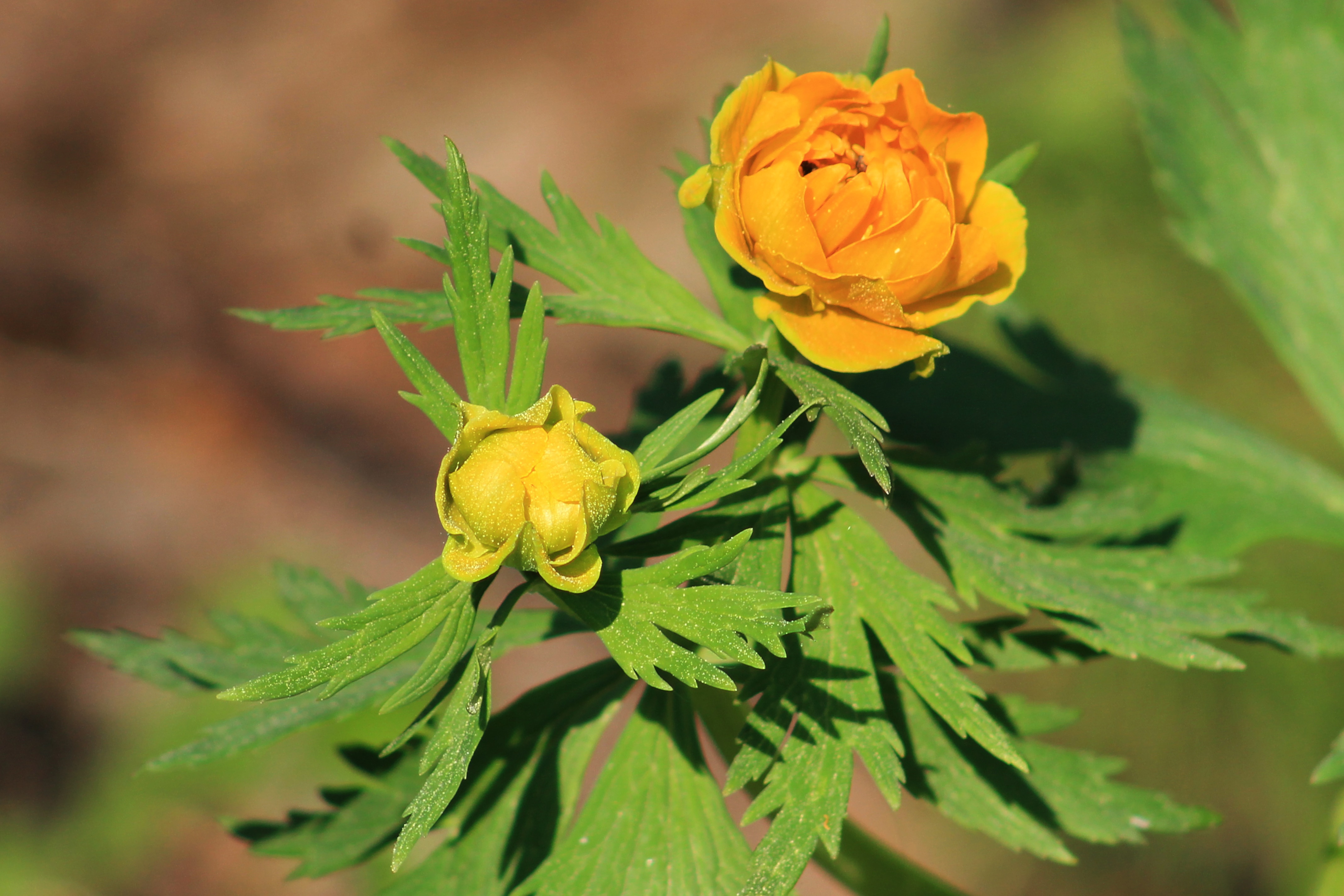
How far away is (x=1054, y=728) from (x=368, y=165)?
165 inches

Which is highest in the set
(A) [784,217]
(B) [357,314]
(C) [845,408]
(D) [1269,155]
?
(D) [1269,155]

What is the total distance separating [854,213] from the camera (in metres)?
0.94

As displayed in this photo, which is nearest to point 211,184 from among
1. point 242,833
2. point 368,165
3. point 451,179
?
point 368,165

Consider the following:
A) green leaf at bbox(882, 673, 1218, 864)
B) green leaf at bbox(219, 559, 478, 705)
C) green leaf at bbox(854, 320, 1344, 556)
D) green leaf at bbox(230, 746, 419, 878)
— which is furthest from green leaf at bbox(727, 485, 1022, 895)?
green leaf at bbox(230, 746, 419, 878)

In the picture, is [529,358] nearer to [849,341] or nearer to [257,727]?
[849,341]

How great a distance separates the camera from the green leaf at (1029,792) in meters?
1.28

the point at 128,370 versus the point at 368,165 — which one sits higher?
the point at 368,165

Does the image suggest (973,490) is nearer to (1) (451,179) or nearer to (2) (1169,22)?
(1) (451,179)

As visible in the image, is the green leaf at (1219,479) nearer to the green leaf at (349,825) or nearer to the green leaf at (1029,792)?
the green leaf at (1029,792)

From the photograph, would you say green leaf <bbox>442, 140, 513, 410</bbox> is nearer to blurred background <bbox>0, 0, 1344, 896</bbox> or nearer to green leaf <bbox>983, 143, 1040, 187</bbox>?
green leaf <bbox>983, 143, 1040, 187</bbox>

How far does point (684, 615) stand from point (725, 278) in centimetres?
55

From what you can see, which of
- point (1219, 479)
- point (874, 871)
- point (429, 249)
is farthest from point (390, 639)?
point (1219, 479)

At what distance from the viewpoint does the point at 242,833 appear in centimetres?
141

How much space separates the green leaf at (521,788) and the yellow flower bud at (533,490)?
0.46 meters
